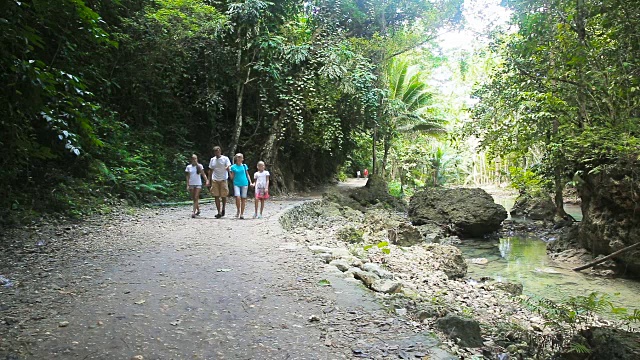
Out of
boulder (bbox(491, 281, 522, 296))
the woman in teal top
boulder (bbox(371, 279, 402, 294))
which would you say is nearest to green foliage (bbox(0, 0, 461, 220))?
the woman in teal top

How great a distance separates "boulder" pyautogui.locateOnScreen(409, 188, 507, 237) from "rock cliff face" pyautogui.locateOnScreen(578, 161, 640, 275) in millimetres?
3858

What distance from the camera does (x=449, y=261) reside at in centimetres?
852

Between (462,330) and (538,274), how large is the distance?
7.56 meters

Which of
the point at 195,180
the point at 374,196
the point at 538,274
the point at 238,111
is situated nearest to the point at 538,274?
the point at 538,274

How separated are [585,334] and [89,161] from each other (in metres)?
10.9

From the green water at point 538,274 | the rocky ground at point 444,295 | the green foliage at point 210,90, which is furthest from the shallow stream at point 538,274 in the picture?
the green foliage at point 210,90

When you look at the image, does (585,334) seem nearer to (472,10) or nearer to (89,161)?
(89,161)

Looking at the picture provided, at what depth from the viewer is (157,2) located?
43.8 ft

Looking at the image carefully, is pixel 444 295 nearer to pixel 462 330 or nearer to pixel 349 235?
pixel 462 330

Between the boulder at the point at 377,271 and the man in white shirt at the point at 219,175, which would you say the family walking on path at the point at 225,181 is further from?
the boulder at the point at 377,271

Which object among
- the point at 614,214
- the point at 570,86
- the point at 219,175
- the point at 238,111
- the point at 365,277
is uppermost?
the point at 570,86

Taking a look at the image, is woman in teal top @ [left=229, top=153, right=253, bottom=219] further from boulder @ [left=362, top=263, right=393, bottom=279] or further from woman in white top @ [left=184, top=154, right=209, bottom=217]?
boulder @ [left=362, top=263, right=393, bottom=279]

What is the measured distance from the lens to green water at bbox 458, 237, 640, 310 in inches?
331

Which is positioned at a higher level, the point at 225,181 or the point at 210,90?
the point at 210,90
